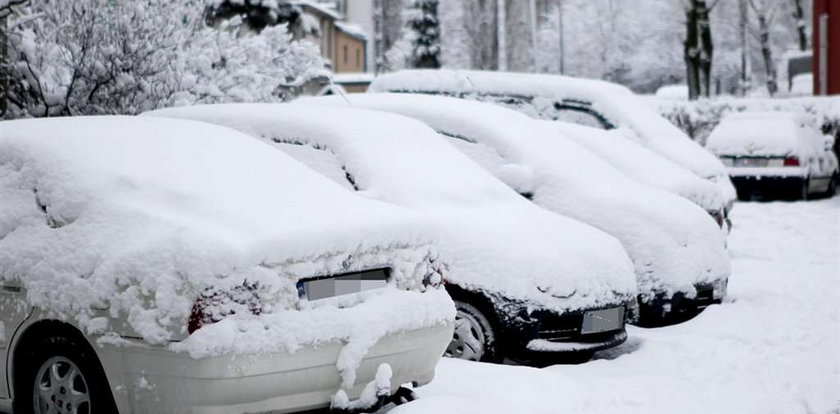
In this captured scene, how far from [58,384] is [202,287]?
101 cm

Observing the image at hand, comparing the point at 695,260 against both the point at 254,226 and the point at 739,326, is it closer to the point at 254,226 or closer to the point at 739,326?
the point at 739,326

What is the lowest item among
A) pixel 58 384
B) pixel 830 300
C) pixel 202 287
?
pixel 830 300

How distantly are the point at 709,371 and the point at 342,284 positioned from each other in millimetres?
3015

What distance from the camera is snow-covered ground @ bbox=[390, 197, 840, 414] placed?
249 inches

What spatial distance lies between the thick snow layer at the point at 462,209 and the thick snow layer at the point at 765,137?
1232 cm

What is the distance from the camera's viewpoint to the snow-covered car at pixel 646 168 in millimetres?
10773

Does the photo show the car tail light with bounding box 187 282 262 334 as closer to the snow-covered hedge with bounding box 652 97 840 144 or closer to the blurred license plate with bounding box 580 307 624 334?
the blurred license plate with bounding box 580 307 624 334

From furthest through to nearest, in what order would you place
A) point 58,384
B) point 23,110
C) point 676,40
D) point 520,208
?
1. point 676,40
2. point 23,110
3. point 520,208
4. point 58,384

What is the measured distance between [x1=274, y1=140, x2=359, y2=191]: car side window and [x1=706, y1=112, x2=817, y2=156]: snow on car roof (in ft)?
43.8

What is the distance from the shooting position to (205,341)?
492cm

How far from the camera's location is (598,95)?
12.7m

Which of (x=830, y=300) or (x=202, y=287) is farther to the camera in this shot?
(x=830, y=300)

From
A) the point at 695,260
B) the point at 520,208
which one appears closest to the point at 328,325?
the point at 520,208

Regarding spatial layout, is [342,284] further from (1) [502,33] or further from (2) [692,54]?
(1) [502,33]
